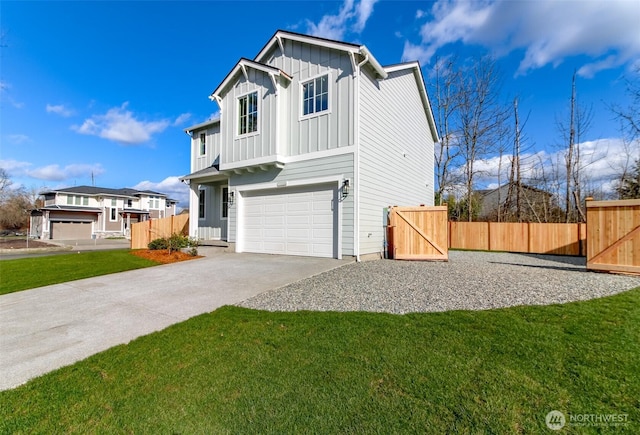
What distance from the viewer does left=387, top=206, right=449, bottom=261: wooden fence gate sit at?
29.7 ft

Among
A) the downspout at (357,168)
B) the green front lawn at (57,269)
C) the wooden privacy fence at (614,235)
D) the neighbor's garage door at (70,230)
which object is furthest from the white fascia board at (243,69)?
the neighbor's garage door at (70,230)

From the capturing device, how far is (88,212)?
34938 mm

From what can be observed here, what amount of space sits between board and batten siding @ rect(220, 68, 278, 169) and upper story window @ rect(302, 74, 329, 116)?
112 cm

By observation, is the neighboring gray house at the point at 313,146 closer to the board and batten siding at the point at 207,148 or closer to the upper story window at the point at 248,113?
the upper story window at the point at 248,113

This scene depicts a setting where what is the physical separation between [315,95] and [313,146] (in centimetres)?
186

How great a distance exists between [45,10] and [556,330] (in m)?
15.8

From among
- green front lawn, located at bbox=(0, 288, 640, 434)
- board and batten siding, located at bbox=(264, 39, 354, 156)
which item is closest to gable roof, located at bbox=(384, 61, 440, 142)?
board and batten siding, located at bbox=(264, 39, 354, 156)

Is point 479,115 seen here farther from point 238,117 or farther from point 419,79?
point 238,117

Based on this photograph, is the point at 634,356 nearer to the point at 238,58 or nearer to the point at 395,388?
the point at 395,388

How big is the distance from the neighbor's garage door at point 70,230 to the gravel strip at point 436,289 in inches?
1575

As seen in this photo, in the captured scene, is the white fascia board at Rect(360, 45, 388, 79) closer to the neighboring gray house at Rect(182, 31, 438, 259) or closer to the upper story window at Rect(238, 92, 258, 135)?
the neighboring gray house at Rect(182, 31, 438, 259)

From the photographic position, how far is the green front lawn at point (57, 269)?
679 centimetres

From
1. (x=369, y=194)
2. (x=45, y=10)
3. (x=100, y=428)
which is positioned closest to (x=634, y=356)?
(x=100, y=428)

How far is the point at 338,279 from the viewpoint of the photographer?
21.4 ft
